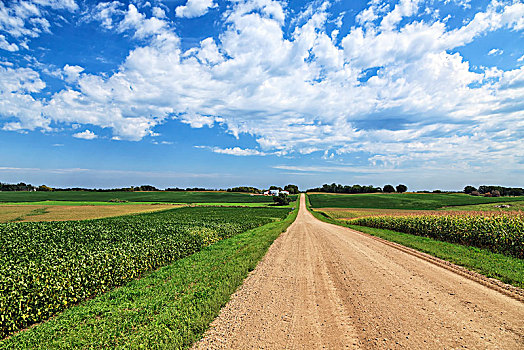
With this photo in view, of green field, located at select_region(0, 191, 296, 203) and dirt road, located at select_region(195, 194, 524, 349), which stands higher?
green field, located at select_region(0, 191, 296, 203)

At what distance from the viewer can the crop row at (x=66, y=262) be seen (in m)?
7.79

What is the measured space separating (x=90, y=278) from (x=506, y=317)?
13.2 meters

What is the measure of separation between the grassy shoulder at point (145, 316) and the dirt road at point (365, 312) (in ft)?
1.78

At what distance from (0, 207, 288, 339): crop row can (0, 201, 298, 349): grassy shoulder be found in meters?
0.61

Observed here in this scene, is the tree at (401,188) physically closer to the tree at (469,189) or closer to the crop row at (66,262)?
the tree at (469,189)

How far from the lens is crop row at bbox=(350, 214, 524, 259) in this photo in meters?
15.1

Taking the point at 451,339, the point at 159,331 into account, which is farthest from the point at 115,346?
the point at 451,339

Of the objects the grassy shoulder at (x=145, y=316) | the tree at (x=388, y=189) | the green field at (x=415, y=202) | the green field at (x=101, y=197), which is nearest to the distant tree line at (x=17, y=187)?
the green field at (x=101, y=197)

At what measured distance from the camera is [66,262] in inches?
392

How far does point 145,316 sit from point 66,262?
16.3ft

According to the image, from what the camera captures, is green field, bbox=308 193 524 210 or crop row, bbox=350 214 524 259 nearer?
crop row, bbox=350 214 524 259

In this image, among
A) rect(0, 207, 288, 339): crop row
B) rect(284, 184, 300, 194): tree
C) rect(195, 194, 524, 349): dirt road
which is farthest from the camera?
rect(284, 184, 300, 194): tree

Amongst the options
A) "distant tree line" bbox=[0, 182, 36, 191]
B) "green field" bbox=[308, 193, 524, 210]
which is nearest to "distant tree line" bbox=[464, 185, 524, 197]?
"green field" bbox=[308, 193, 524, 210]

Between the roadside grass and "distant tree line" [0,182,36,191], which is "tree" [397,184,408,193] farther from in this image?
"distant tree line" [0,182,36,191]
